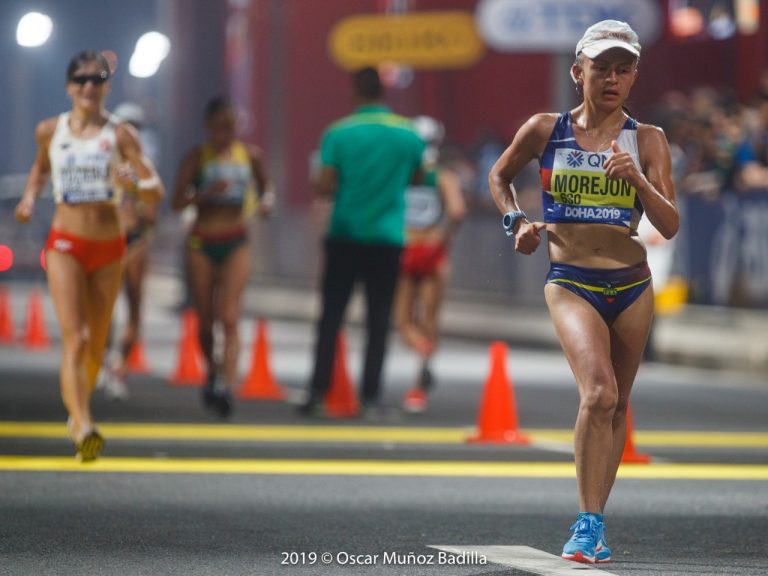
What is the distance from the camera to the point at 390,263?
14.3 m

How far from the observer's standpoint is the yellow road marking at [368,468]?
35.5 ft

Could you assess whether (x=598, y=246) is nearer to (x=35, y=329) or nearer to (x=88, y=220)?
(x=88, y=220)

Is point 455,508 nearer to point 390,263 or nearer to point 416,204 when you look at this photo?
point 390,263

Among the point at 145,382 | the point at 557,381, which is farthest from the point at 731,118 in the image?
the point at 145,382

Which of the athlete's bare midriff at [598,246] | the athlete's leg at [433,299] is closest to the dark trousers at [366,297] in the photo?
the athlete's leg at [433,299]

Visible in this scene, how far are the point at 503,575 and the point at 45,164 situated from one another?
4910mm

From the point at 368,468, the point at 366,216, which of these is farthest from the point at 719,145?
the point at 368,468

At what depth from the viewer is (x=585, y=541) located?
25.4ft

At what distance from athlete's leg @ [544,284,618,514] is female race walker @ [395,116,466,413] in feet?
26.2

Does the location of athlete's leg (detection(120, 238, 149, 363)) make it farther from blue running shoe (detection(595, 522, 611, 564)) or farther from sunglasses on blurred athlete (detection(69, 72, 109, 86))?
blue running shoe (detection(595, 522, 611, 564))

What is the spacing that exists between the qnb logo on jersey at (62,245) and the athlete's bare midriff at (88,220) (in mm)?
56

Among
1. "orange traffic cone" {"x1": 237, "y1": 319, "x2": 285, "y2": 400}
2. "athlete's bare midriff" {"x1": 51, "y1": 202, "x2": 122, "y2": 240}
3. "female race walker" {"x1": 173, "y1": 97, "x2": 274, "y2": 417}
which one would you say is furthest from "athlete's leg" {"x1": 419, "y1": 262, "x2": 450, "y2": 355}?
"athlete's bare midriff" {"x1": 51, "y1": 202, "x2": 122, "y2": 240}

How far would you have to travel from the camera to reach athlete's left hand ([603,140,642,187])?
25.1 feet

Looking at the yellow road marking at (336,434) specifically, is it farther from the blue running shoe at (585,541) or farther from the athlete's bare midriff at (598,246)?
the blue running shoe at (585,541)
